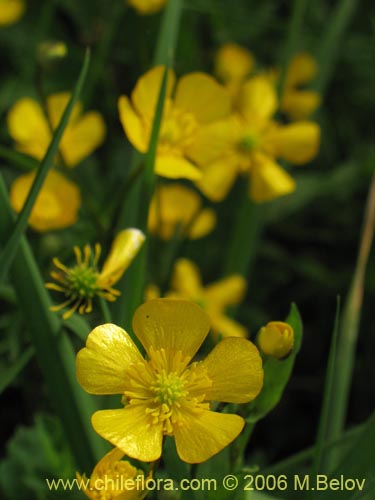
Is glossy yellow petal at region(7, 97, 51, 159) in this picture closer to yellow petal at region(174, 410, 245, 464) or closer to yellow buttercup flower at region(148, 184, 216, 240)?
yellow buttercup flower at region(148, 184, 216, 240)

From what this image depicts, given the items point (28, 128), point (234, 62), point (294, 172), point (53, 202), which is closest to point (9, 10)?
point (28, 128)

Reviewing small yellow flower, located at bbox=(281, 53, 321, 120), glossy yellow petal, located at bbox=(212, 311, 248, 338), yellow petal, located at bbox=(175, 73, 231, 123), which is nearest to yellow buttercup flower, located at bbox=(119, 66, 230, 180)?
yellow petal, located at bbox=(175, 73, 231, 123)

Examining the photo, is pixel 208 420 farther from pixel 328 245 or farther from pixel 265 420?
pixel 328 245

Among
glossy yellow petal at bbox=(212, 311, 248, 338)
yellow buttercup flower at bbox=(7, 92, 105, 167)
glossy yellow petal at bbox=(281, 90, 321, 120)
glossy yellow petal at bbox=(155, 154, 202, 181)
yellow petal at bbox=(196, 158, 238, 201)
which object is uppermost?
yellow buttercup flower at bbox=(7, 92, 105, 167)

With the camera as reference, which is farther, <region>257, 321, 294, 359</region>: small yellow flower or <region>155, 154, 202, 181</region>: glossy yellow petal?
<region>155, 154, 202, 181</region>: glossy yellow petal

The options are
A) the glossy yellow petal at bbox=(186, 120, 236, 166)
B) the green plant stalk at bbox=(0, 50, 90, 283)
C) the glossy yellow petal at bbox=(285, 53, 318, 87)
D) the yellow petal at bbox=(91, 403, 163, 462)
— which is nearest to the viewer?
the yellow petal at bbox=(91, 403, 163, 462)

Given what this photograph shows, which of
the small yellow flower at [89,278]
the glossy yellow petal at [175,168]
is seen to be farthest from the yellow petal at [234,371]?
the glossy yellow petal at [175,168]

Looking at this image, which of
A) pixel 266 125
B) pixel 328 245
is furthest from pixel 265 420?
pixel 266 125
